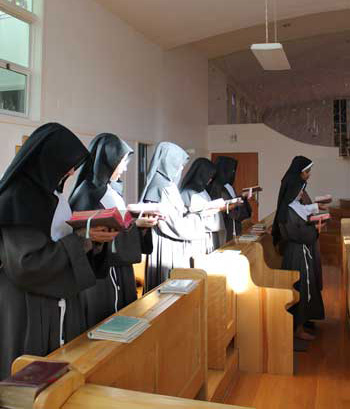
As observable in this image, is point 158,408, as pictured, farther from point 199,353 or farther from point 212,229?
point 212,229

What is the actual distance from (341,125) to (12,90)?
10.3 metres

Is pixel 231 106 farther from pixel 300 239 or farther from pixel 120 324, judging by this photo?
pixel 120 324

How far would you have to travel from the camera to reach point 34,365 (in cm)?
144

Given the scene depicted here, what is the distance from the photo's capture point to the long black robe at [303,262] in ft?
15.7

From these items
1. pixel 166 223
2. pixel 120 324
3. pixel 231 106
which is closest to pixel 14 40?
pixel 166 223

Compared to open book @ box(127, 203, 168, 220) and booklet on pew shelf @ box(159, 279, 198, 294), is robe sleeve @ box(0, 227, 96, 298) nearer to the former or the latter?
booklet on pew shelf @ box(159, 279, 198, 294)

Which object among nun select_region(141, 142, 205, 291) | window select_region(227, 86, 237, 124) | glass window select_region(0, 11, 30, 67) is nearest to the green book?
nun select_region(141, 142, 205, 291)

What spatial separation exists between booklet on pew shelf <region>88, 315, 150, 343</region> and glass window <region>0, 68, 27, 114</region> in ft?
14.3

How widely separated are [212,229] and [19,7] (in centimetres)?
353

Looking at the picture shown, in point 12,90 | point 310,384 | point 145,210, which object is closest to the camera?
point 145,210

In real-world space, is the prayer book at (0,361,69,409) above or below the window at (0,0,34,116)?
below

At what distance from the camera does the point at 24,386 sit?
4.25 ft

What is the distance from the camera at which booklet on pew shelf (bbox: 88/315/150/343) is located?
6.09ft

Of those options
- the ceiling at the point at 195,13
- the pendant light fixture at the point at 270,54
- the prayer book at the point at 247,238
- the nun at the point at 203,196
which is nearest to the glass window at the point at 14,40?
the ceiling at the point at 195,13
